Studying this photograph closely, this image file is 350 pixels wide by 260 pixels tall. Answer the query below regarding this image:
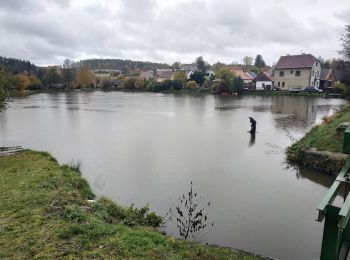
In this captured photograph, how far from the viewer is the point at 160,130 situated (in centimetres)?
2091

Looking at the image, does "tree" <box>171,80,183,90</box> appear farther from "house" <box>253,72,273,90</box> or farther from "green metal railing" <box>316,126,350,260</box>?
"green metal railing" <box>316,126,350,260</box>

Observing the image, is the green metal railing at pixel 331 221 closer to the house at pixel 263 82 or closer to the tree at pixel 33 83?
the house at pixel 263 82

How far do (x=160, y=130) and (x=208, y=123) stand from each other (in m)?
4.46

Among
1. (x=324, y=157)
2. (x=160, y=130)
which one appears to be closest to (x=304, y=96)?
(x=160, y=130)

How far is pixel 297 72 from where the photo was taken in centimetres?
5950

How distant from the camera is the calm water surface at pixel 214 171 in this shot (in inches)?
301

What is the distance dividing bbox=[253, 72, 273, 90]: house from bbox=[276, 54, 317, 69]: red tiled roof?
9.22 feet

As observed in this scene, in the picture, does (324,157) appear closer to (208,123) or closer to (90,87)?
(208,123)

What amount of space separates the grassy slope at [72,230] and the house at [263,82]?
59.1m

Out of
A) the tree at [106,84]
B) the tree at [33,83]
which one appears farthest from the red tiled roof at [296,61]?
the tree at [33,83]

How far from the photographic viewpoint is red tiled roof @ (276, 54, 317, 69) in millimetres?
58603

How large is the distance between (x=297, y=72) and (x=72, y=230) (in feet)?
199

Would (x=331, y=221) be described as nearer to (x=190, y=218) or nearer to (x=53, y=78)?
(x=190, y=218)

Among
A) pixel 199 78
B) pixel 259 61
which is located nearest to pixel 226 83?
pixel 199 78
